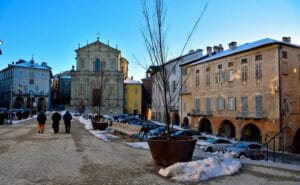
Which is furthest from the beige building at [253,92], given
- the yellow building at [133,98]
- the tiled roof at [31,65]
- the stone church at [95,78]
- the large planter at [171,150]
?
the tiled roof at [31,65]

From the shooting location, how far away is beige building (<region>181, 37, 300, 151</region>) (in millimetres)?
31484

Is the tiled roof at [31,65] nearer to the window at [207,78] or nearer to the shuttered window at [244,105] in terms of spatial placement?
the window at [207,78]

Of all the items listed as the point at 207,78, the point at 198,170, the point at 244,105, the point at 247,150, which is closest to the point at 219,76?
the point at 207,78

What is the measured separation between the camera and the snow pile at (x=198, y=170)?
6.72 meters

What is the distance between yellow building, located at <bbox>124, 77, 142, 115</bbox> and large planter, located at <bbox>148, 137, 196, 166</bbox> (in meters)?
72.6

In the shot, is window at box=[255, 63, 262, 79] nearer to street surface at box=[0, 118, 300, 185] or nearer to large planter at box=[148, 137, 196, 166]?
street surface at box=[0, 118, 300, 185]

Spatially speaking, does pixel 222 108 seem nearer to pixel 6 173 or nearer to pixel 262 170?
pixel 262 170

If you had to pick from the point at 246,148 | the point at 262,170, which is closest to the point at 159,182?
the point at 262,170

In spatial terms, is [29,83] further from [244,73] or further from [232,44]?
[244,73]

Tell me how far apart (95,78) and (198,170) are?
7208 cm

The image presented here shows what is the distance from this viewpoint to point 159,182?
6.46m

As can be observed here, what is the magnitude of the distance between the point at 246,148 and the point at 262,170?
17505 millimetres

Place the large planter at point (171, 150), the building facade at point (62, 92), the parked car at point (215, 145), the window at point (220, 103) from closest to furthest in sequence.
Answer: the large planter at point (171, 150) < the parked car at point (215, 145) < the window at point (220, 103) < the building facade at point (62, 92)

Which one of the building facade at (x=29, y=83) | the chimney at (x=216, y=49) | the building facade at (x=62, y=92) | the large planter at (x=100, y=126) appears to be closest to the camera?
the large planter at (x=100, y=126)
